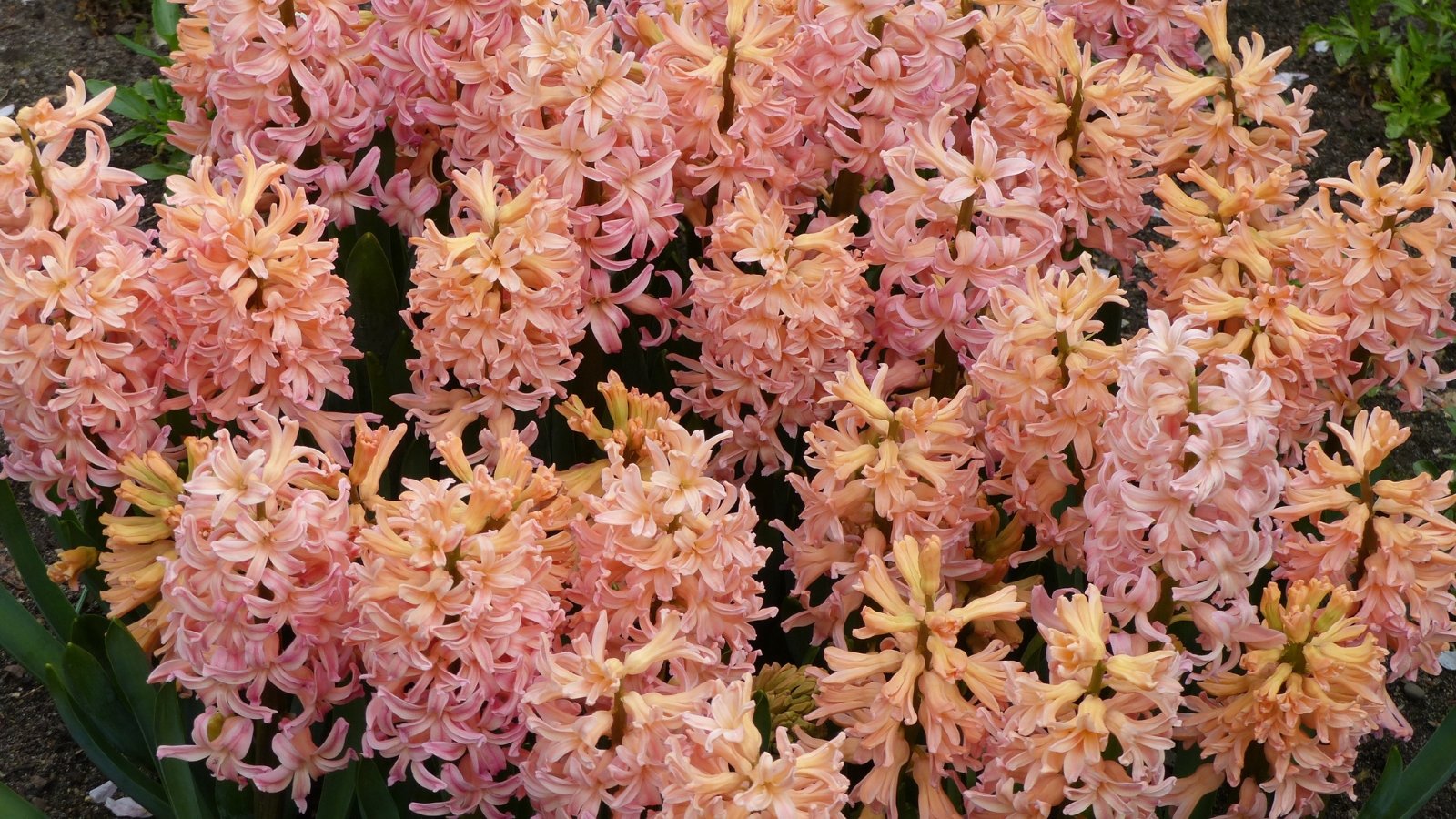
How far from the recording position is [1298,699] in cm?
201

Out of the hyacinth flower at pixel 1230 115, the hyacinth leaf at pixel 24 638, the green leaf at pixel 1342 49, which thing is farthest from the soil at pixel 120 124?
the hyacinth flower at pixel 1230 115

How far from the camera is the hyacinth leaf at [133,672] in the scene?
2262 mm

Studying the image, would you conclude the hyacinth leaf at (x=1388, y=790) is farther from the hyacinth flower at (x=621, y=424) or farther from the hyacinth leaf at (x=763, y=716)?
the hyacinth flower at (x=621, y=424)

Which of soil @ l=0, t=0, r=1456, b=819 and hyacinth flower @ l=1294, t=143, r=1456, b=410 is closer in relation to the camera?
hyacinth flower @ l=1294, t=143, r=1456, b=410

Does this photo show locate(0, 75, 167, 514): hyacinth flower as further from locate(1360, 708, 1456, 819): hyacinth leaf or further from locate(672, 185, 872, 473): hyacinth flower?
locate(1360, 708, 1456, 819): hyacinth leaf

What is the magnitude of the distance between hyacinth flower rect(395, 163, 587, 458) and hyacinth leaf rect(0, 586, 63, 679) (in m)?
0.84

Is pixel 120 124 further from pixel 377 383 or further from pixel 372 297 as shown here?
pixel 377 383

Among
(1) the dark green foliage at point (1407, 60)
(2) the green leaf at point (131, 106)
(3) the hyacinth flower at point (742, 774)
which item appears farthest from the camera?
(1) the dark green foliage at point (1407, 60)

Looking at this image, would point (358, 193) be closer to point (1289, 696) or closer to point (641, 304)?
point (641, 304)

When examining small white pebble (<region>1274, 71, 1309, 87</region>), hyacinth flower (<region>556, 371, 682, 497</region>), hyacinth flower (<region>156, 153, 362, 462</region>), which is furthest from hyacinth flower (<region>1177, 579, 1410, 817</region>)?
small white pebble (<region>1274, 71, 1309, 87</region>)

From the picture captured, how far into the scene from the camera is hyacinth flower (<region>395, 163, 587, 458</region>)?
2.14 meters

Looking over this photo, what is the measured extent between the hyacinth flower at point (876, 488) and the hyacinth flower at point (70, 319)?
3.23ft

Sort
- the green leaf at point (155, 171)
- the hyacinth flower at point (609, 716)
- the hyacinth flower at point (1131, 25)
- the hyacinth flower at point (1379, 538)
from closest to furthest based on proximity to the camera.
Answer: the hyacinth flower at point (609, 716)
the hyacinth flower at point (1379, 538)
the hyacinth flower at point (1131, 25)
the green leaf at point (155, 171)

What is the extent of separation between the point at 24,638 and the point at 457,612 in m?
1.14
